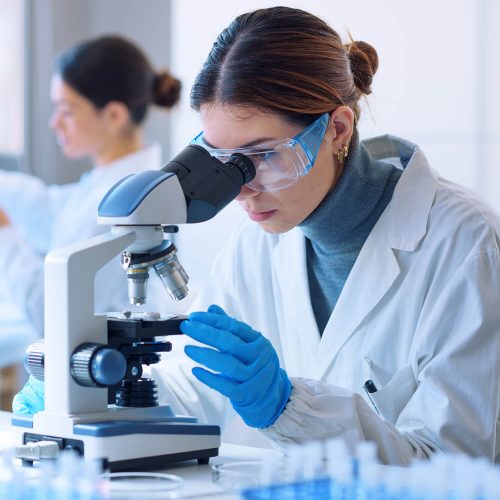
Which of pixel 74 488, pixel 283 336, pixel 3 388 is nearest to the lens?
pixel 74 488

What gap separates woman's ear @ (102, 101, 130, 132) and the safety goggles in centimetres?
215

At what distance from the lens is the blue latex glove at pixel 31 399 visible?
5.53 feet

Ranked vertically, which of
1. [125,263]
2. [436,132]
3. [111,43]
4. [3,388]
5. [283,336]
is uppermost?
[111,43]

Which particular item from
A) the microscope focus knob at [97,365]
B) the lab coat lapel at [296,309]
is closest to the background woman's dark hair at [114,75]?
the lab coat lapel at [296,309]

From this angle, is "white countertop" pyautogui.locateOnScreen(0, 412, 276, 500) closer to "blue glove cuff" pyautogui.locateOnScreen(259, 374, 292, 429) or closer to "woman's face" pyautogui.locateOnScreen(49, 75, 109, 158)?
"blue glove cuff" pyautogui.locateOnScreen(259, 374, 292, 429)

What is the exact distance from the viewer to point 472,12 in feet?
11.1

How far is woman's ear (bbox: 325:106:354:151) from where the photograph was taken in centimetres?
191

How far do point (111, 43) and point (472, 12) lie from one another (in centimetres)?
151

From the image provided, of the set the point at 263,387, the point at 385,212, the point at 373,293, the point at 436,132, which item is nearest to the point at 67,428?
the point at 263,387

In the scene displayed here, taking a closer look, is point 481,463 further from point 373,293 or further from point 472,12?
point 472,12

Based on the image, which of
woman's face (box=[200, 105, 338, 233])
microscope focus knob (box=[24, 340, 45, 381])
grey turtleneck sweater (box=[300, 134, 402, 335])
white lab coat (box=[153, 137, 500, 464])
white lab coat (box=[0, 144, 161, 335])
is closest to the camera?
microscope focus knob (box=[24, 340, 45, 381])

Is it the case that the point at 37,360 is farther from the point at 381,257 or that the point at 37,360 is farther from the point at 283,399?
the point at 381,257

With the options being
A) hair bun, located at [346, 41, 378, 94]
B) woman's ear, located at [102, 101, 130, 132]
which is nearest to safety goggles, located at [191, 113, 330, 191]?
hair bun, located at [346, 41, 378, 94]

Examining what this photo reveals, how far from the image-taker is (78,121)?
3.96m
